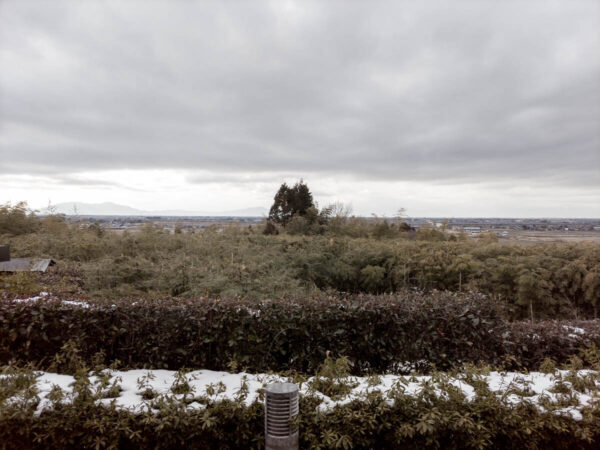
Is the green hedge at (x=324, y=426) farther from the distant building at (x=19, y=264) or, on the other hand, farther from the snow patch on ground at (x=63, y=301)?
the distant building at (x=19, y=264)

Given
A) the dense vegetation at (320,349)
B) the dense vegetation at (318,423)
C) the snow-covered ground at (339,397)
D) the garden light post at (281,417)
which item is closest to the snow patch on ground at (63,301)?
the dense vegetation at (320,349)

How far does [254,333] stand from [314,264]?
15.3 feet

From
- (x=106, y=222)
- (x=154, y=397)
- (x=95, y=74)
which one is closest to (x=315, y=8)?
(x=95, y=74)

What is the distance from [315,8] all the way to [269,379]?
5335 mm

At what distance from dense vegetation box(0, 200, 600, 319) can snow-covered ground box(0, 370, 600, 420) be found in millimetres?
1620

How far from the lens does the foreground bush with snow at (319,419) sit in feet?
7.69

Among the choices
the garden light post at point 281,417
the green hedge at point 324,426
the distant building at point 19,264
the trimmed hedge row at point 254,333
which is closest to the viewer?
the garden light post at point 281,417

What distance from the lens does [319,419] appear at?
2361 millimetres

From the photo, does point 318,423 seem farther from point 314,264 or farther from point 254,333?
point 314,264

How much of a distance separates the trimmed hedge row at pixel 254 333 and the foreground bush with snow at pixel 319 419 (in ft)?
2.66

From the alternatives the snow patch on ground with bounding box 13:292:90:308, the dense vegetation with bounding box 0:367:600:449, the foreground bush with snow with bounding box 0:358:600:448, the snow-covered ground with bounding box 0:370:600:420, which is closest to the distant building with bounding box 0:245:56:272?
the snow patch on ground with bounding box 13:292:90:308

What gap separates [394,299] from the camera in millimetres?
Result: 3807

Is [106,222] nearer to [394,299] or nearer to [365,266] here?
[365,266]

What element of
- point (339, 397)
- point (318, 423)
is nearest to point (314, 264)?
point (339, 397)
